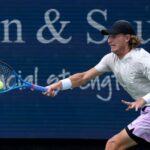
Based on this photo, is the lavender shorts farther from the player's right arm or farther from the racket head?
the racket head

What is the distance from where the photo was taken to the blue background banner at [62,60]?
9133 millimetres

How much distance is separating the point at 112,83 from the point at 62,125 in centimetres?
70

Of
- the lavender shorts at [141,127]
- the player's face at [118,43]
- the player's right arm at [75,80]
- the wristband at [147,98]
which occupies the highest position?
the player's face at [118,43]

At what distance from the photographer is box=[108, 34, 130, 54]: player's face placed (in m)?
7.24

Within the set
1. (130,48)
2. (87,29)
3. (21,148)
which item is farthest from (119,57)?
(21,148)

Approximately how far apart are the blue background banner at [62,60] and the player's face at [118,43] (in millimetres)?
1845

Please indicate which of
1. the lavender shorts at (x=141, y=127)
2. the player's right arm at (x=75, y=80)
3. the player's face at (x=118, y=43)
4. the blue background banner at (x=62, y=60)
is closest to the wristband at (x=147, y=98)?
the lavender shorts at (x=141, y=127)

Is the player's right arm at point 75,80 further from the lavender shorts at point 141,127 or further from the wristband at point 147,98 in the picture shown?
the wristband at point 147,98

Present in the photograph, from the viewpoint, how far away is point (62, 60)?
9.18 m

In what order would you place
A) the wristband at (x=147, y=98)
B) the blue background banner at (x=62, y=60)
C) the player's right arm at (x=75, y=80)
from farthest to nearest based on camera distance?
the blue background banner at (x=62, y=60) → the player's right arm at (x=75, y=80) → the wristband at (x=147, y=98)

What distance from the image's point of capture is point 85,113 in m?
9.21

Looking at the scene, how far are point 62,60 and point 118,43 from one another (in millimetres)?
1993

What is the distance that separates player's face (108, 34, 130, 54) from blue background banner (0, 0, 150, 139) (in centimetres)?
184

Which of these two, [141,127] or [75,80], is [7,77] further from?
[141,127]
